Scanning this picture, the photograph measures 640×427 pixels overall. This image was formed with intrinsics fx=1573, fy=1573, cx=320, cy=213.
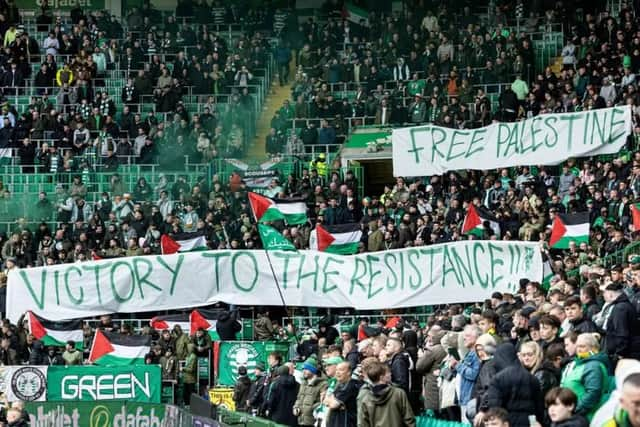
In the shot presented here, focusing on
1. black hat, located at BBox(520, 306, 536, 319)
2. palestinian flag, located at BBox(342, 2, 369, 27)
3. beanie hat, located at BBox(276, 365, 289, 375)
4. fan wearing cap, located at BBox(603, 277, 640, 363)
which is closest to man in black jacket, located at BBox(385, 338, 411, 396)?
black hat, located at BBox(520, 306, 536, 319)

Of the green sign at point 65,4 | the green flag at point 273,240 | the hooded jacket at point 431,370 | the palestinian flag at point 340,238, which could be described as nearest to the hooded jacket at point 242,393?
the green flag at point 273,240

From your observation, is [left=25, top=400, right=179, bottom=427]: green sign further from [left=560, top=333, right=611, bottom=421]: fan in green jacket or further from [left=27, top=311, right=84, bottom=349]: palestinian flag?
[left=560, top=333, right=611, bottom=421]: fan in green jacket

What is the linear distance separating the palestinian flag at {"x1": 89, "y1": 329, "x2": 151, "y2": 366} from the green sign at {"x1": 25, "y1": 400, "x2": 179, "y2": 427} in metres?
2.21

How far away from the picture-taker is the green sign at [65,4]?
147 ft

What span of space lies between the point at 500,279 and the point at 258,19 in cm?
1884

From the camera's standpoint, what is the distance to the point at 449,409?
14898mm

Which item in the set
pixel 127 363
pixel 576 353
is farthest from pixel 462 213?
pixel 576 353

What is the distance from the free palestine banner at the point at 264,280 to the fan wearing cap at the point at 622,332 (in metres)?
9.79

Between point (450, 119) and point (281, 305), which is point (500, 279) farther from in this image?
point (450, 119)

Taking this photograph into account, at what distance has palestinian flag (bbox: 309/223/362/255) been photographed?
27922 millimetres

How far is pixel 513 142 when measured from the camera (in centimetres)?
2775

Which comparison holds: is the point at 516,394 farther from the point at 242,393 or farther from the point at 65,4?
the point at 65,4

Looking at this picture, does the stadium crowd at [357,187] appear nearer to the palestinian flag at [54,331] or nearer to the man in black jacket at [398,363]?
the man in black jacket at [398,363]

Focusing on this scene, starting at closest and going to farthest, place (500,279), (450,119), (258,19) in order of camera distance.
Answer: (500,279)
(450,119)
(258,19)
